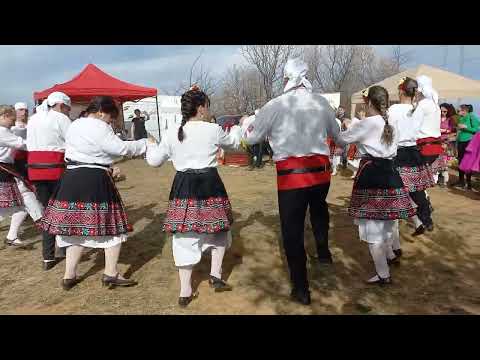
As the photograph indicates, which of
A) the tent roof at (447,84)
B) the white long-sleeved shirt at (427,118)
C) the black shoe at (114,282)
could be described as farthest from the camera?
the tent roof at (447,84)

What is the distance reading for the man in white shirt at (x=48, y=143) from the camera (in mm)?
4137

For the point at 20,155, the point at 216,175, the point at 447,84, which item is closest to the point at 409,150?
the point at 216,175

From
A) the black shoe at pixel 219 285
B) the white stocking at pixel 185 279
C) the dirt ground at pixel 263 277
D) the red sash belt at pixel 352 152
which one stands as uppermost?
the red sash belt at pixel 352 152

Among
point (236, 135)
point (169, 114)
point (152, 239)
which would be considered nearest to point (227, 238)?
point (236, 135)

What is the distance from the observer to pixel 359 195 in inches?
142

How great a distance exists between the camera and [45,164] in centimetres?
426

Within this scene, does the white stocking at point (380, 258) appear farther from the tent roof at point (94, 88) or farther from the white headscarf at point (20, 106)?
the tent roof at point (94, 88)

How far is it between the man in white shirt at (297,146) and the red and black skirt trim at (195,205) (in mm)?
494

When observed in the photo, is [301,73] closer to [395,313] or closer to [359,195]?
[359,195]

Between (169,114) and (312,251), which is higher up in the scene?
(169,114)

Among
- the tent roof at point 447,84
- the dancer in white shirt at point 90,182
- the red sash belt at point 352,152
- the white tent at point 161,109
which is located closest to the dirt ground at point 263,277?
the dancer in white shirt at point 90,182

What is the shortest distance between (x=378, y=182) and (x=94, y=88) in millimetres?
10755

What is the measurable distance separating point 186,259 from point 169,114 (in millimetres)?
17888

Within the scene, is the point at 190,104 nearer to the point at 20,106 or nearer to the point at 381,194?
the point at 381,194
